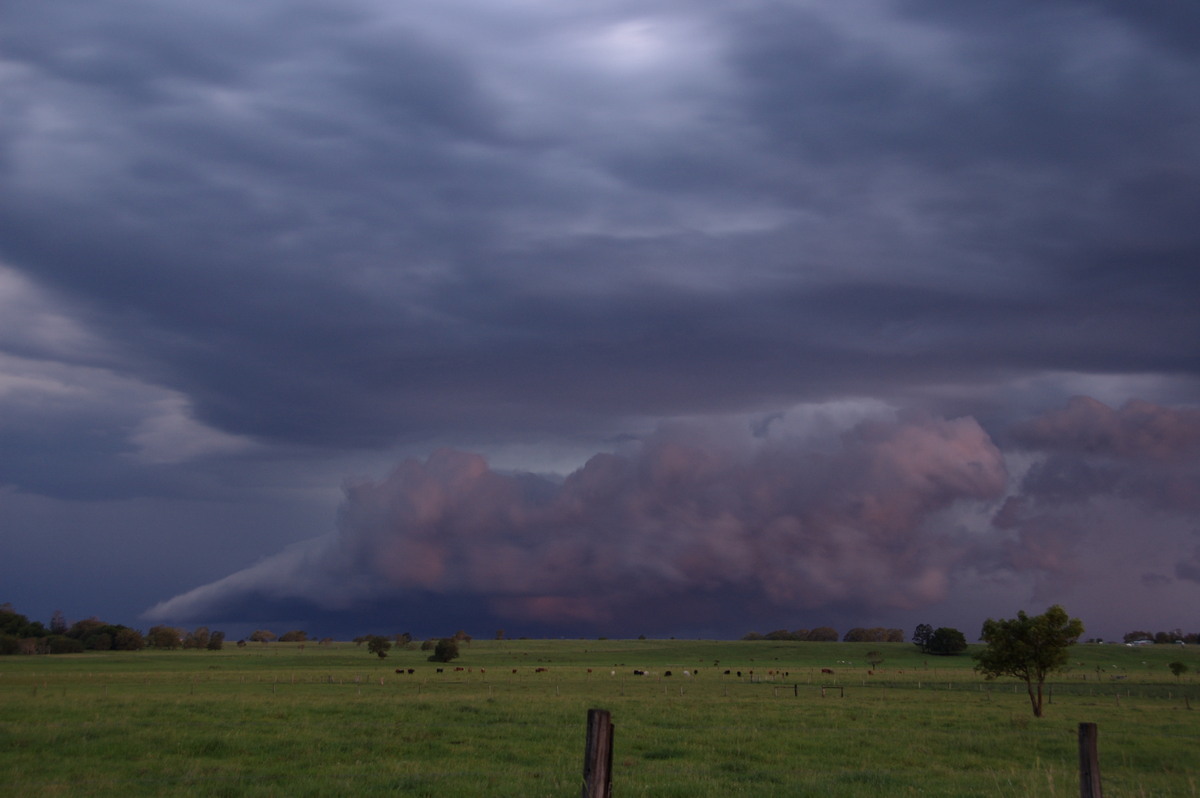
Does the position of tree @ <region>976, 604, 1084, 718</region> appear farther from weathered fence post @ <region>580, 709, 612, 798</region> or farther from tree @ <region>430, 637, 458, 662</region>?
tree @ <region>430, 637, 458, 662</region>

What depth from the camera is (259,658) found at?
14475 cm

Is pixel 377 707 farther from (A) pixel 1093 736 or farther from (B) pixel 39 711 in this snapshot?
(A) pixel 1093 736

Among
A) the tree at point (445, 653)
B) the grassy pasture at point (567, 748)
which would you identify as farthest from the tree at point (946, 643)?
the grassy pasture at point (567, 748)

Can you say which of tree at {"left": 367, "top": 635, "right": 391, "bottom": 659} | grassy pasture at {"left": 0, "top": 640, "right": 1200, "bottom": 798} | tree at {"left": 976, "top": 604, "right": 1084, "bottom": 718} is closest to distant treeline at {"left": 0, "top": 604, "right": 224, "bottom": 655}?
tree at {"left": 367, "top": 635, "right": 391, "bottom": 659}

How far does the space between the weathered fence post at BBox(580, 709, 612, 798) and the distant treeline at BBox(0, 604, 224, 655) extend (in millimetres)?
191322

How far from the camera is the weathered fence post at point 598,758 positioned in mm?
8844

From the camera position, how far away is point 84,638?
18075 cm

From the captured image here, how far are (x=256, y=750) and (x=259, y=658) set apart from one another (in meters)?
129

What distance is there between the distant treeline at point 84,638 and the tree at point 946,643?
505 feet

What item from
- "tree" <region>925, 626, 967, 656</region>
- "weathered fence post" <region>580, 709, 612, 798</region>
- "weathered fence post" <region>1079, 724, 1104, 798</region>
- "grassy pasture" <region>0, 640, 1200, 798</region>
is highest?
"weathered fence post" <region>580, 709, 612, 798</region>

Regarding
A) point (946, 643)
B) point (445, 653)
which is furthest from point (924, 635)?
point (445, 653)

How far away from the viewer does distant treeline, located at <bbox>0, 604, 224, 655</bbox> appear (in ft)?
547

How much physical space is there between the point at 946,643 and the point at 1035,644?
143597 mm

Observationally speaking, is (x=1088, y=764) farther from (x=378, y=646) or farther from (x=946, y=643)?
(x=946, y=643)
